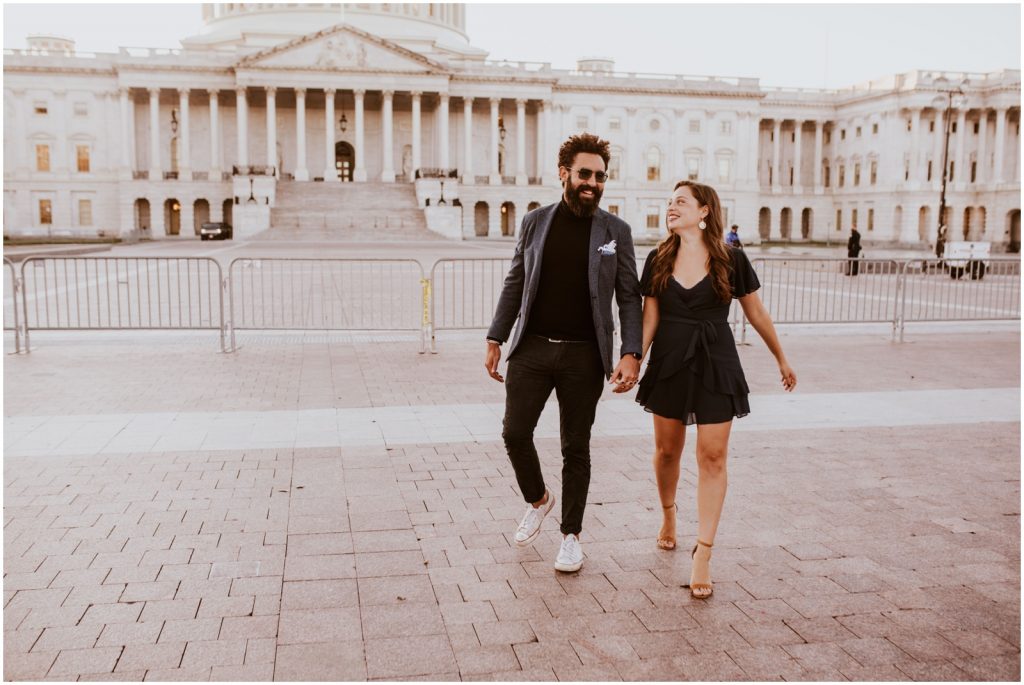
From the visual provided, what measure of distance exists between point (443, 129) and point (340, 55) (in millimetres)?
9911

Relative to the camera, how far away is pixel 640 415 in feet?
30.0

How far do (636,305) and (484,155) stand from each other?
80859 mm

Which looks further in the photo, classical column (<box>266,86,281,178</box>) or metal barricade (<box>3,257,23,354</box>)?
classical column (<box>266,86,281,178</box>)

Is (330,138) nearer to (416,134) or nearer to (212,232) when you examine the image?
(416,134)

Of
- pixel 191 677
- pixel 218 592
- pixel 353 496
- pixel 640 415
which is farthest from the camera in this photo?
pixel 640 415

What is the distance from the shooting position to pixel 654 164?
286ft

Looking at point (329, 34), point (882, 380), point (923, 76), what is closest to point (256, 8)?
point (329, 34)

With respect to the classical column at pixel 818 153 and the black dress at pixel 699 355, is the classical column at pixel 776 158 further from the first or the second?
the black dress at pixel 699 355

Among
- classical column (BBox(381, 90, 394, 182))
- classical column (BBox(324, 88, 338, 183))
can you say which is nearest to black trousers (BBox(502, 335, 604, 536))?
classical column (BBox(324, 88, 338, 183))

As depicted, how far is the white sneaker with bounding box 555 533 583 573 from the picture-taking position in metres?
5.06

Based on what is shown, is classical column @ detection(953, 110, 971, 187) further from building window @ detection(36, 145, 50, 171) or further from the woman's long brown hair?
the woman's long brown hair

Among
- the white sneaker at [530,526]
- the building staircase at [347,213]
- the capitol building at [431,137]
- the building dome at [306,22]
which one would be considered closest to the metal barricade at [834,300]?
the white sneaker at [530,526]

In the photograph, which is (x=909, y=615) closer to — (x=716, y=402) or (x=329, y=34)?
(x=716, y=402)

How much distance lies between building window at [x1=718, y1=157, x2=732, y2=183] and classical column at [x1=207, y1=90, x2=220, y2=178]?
44.2 meters
